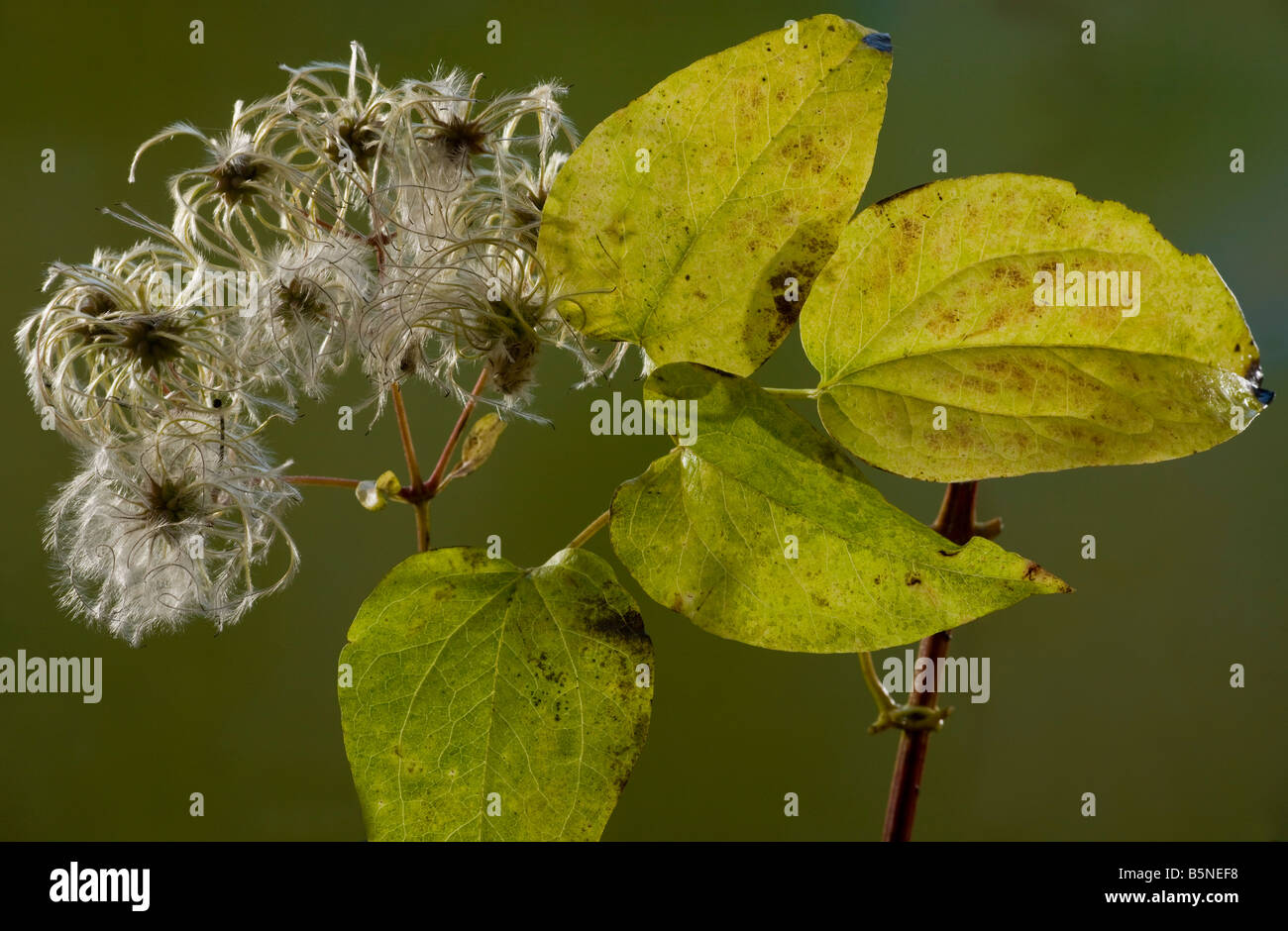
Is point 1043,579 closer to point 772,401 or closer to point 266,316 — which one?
point 772,401

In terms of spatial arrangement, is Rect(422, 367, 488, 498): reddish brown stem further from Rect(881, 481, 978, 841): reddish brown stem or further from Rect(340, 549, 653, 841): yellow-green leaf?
Rect(881, 481, 978, 841): reddish brown stem

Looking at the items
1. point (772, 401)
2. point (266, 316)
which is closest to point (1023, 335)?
point (772, 401)

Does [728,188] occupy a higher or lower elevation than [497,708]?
higher

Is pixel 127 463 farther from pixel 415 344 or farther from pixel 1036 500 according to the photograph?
pixel 1036 500

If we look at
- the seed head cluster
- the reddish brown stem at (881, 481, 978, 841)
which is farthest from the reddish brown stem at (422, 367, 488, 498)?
the reddish brown stem at (881, 481, 978, 841)

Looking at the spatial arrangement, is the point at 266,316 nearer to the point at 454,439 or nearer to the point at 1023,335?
the point at 454,439
